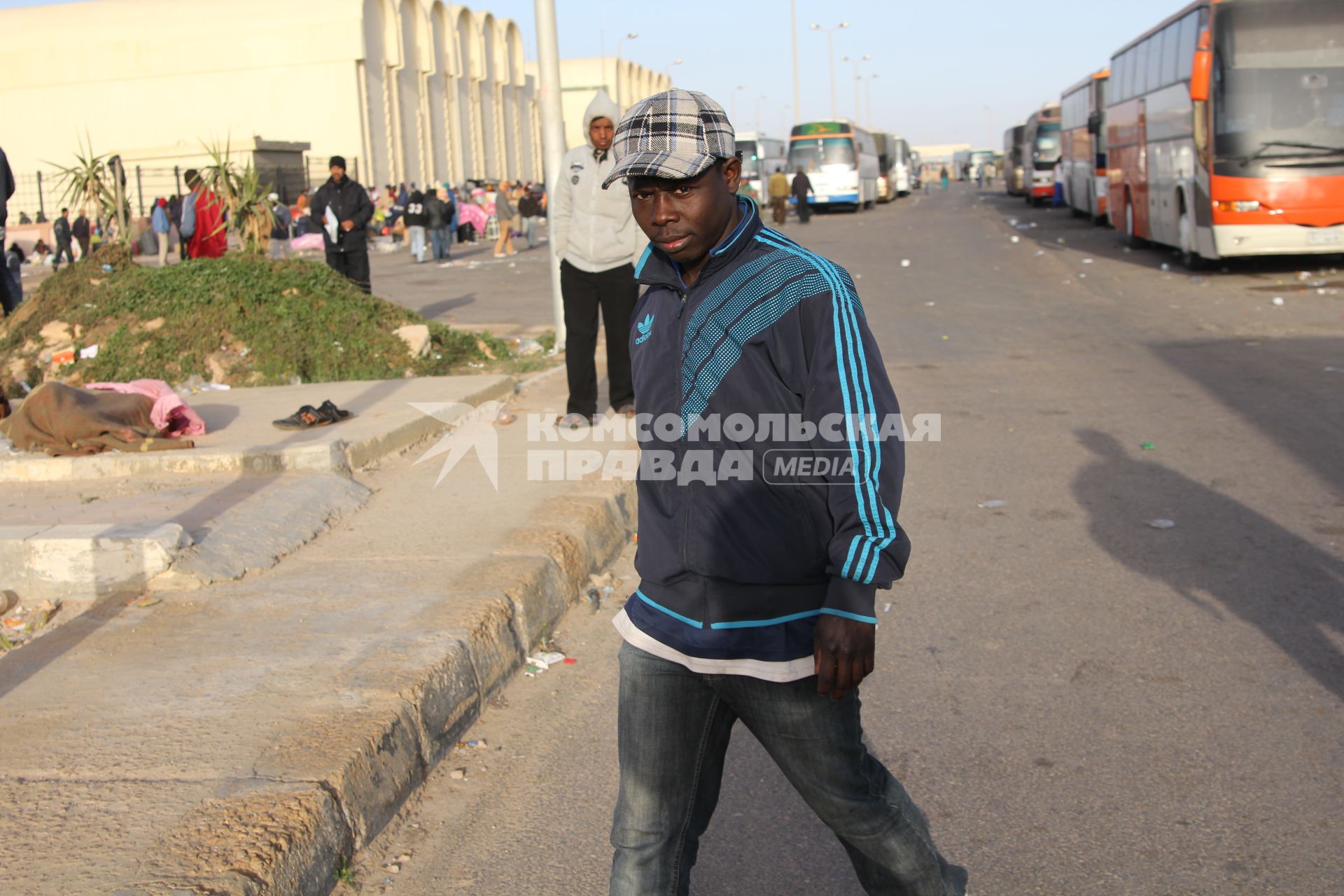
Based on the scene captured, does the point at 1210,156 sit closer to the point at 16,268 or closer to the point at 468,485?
the point at 468,485

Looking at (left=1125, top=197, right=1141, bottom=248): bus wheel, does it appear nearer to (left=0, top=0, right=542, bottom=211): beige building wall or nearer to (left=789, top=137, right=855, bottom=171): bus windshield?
(left=789, top=137, right=855, bottom=171): bus windshield

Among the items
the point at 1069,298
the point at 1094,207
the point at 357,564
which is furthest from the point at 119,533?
the point at 1094,207

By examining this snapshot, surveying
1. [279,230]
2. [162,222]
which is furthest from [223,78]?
[279,230]

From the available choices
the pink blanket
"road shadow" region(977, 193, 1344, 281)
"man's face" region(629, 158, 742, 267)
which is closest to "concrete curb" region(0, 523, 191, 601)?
the pink blanket

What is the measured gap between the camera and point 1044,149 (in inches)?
1741

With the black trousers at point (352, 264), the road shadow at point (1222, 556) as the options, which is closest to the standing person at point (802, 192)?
the black trousers at point (352, 264)

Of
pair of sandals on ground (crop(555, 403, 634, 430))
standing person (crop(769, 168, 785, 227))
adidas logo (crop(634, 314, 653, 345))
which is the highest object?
standing person (crop(769, 168, 785, 227))

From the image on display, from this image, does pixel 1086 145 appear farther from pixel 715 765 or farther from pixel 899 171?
pixel 899 171

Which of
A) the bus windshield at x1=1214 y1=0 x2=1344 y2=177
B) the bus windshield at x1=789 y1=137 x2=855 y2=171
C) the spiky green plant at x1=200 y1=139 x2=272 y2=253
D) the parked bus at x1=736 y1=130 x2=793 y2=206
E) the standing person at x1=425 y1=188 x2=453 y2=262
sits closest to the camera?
the spiky green plant at x1=200 y1=139 x2=272 y2=253

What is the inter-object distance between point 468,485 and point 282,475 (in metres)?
0.94

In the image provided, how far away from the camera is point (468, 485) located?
20.8 ft

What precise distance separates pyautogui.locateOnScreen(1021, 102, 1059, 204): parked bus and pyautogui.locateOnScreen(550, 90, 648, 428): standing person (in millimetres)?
39427

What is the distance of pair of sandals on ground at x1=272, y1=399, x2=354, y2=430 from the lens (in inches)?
295

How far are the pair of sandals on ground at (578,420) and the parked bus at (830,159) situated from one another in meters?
36.2
